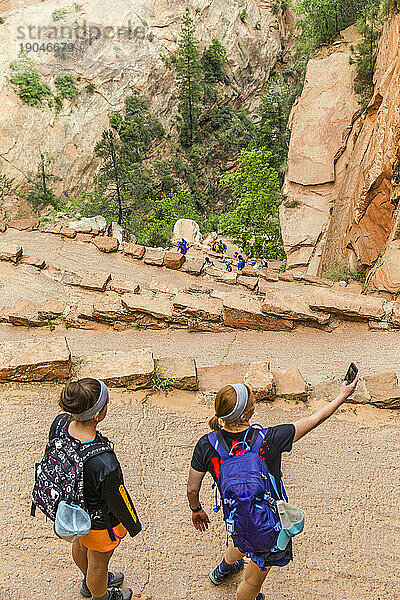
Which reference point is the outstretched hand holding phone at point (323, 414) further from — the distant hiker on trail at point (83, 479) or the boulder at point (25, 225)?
the boulder at point (25, 225)

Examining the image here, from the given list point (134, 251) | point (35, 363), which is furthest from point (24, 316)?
point (134, 251)

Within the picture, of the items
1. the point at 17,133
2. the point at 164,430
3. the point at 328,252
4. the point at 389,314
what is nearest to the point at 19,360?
the point at 164,430

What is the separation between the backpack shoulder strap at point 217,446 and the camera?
9.15 feet

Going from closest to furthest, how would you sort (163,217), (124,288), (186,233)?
(124,288) → (186,233) → (163,217)

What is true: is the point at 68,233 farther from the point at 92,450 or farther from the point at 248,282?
the point at 92,450

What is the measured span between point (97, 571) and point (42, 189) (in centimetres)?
3138

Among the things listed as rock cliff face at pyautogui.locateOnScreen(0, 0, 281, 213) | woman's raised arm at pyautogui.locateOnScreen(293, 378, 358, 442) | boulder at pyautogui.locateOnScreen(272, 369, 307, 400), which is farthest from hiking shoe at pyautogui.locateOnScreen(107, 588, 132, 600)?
rock cliff face at pyautogui.locateOnScreen(0, 0, 281, 213)

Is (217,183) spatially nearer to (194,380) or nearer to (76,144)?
(76,144)

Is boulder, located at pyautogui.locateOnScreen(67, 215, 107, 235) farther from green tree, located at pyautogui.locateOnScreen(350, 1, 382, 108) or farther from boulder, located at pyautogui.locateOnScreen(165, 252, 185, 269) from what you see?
green tree, located at pyautogui.locateOnScreen(350, 1, 382, 108)

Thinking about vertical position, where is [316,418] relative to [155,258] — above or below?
above

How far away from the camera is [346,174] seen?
59.2 ft

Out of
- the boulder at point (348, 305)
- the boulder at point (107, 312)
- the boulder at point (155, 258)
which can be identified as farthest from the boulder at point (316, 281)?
the boulder at point (107, 312)

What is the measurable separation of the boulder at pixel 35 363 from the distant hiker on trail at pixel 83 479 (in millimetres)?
3142

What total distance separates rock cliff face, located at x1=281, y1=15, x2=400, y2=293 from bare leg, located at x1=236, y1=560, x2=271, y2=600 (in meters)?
9.05
